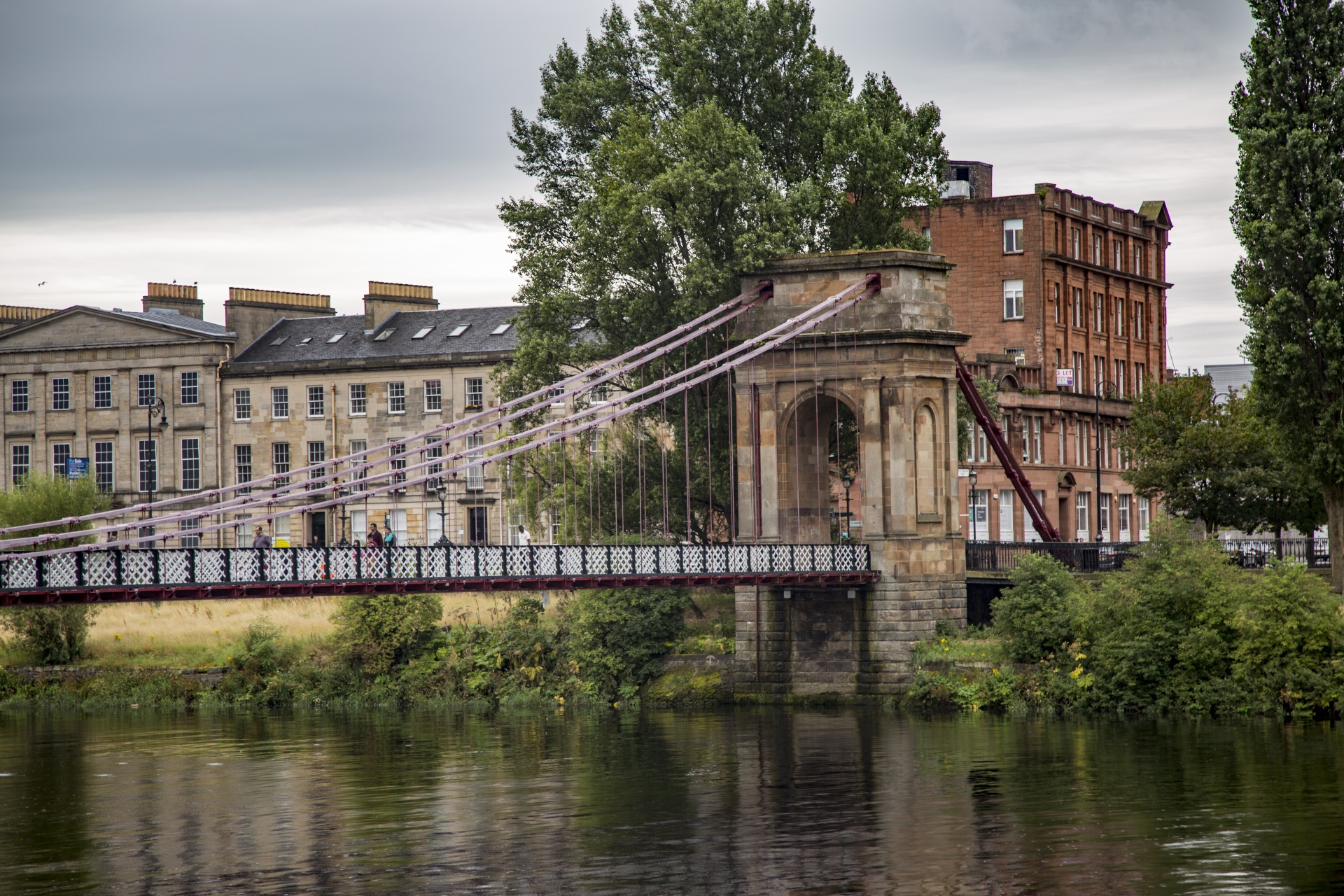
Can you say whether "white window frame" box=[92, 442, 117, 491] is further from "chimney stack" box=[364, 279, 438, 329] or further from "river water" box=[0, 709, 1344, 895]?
"river water" box=[0, 709, 1344, 895]

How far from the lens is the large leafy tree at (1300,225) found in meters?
43.7

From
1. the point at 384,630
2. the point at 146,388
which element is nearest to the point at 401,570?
the point at 384,630

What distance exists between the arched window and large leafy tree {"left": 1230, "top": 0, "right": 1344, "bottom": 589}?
27.7ft

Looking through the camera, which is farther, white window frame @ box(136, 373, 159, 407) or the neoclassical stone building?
white window frame @ box(136, 373, 159, 407)

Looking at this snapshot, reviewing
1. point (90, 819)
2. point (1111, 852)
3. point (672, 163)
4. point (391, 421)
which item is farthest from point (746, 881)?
point (391, 421)

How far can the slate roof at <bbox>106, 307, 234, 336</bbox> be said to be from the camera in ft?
265

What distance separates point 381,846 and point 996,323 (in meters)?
55.1

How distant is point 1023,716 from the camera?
142ft

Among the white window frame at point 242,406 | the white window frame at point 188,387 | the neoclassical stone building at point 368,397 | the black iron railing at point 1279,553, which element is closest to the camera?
the black iron railing at point 1279,553

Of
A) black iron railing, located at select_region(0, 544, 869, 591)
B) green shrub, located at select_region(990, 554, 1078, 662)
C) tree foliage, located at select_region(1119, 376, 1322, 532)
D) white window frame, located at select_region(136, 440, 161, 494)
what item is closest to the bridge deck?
black iron railing, located at select_region(0, 544, 869, 591)

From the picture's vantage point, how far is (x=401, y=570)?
4012 centimetres

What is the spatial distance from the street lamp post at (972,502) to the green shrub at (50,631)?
32816 mm

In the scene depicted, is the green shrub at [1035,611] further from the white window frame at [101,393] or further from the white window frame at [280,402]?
the white window frame at [101,393]

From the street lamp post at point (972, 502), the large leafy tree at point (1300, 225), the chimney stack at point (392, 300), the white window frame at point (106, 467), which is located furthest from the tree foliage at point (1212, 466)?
the white window frame at point (106, 467)
